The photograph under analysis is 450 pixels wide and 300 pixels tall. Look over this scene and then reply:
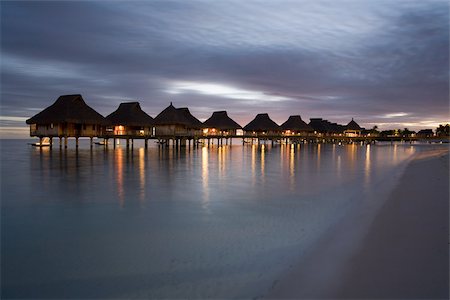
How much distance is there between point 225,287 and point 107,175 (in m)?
14.4

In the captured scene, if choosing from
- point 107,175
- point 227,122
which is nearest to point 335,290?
point 107,175

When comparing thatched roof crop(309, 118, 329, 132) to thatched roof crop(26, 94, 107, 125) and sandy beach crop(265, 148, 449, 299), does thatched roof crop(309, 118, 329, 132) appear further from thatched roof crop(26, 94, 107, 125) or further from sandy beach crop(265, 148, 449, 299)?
sandy beach crop(265, 148, 449, 299)

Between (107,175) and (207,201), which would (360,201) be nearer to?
(207,201)

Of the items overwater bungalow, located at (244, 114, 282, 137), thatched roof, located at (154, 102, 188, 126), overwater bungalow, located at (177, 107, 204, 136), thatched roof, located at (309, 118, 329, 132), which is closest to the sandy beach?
thatched roof, located at (154, 102, 188, 126)

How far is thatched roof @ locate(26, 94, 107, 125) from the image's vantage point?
109 feet

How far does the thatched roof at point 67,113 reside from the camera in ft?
109

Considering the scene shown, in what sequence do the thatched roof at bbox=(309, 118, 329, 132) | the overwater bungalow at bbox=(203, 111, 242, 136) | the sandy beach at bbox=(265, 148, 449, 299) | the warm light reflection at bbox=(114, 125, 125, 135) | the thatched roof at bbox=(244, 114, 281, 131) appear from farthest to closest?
the thatched roof at bbox=(309, 118, 329, 132)
the thatched roof at bbox=(244, 114, 281, 131)
the overwater bungalow at bbox=(203, 111, 242, 136)
the warm light reflection at bbox=(114, 125, 125, 135)
the sandy beach at bbox=(265, 148, 449, 299)

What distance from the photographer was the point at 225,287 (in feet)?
15.6

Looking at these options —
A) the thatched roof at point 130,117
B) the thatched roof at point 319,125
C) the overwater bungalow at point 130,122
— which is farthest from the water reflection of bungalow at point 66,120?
the thatched roof at point 319,125

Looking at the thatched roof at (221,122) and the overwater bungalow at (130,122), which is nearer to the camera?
the overwater bungalow at (130,122)

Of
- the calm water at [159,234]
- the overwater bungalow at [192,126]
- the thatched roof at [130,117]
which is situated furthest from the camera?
the overwater bungalow at [192,126]

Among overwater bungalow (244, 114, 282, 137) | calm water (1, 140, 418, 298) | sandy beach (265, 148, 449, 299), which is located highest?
overwater bungalow (244, 114, 282, 137)

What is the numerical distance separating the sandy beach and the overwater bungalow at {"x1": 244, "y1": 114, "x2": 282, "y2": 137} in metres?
53.1

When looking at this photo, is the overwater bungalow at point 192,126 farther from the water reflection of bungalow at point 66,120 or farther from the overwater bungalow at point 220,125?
the water reflection of bungalow at point 66,120
